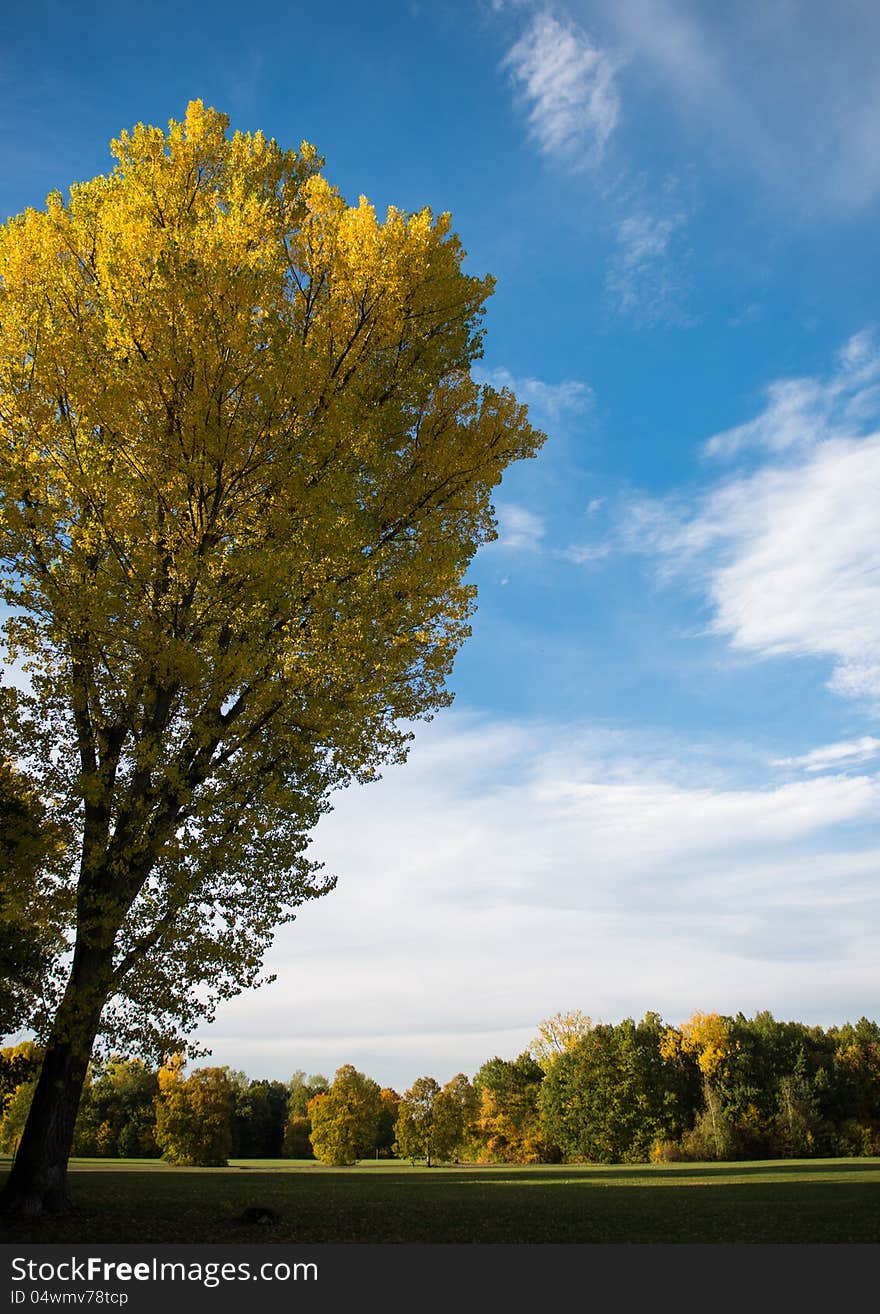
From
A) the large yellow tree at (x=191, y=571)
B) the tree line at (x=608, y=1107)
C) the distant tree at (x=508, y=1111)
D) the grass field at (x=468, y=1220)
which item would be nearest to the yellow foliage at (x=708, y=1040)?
the tree line at (x=608, y=1107)

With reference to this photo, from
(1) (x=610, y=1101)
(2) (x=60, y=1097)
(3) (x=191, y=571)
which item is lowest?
(1) (x=610, y=1101)

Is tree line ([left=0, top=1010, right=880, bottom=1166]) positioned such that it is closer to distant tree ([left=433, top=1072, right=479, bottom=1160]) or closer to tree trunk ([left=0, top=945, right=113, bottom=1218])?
distant tree ([left=433, top=1072, right=479, bottom=1160])

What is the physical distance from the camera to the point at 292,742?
11.0 meters

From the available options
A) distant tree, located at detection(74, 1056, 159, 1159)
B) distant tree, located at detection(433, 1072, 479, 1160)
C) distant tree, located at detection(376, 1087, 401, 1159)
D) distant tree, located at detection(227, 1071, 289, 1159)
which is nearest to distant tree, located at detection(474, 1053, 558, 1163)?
distant tree, located at detection(376, 1087, 401, 1159)

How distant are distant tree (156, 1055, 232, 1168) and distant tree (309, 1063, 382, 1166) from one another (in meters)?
6.78

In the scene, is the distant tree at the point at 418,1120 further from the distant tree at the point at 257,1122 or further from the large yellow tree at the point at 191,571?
the large yellow tree at the point at 191,571

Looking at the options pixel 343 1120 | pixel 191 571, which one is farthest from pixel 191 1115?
pixel 191 571

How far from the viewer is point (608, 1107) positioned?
52750mm

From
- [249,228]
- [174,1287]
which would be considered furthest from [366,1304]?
[249,228]

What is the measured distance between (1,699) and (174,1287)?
7368 millimetres

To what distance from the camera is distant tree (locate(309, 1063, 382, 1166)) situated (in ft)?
146

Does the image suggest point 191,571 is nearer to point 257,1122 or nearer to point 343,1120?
point 343,1120

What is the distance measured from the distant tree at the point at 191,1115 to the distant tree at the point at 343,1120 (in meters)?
6.78

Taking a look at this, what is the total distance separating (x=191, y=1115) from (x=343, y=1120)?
8.91 meters
